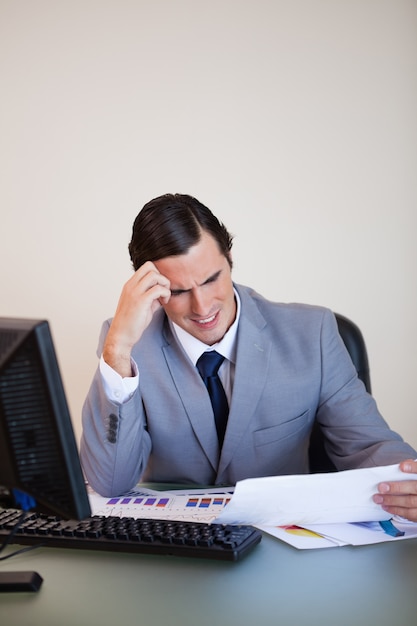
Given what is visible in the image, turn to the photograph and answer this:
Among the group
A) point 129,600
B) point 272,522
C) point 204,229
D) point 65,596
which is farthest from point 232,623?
point 204,229

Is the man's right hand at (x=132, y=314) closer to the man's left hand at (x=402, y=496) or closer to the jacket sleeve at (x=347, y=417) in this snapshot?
the jacket sleeve at (x=347, y=417)

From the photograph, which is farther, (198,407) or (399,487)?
(198,407)

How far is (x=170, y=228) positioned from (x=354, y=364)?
0.67m

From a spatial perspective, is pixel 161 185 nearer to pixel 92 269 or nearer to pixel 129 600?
pixel 92 269

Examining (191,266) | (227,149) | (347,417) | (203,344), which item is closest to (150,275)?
(191,266)

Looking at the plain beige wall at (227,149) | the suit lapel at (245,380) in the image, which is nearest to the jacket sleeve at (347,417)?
the suit lapel at (245,380)

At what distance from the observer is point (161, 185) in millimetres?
3352

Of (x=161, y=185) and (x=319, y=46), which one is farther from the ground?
(x=319, y=46)

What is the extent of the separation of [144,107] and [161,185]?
355 mm

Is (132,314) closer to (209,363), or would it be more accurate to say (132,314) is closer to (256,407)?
(209,363)

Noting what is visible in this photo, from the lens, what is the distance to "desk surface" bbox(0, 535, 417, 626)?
3.51 ft

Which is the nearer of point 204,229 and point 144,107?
point 204,229

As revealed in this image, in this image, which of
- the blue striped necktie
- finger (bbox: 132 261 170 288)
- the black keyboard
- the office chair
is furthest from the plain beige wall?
the black keyboard

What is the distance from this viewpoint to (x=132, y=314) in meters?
1.86
